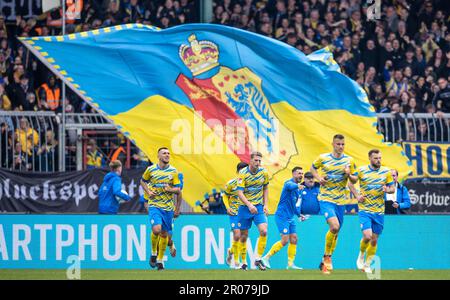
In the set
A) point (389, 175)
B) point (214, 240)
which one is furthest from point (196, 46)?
point (389, 175)

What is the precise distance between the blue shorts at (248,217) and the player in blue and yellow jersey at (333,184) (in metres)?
1.22

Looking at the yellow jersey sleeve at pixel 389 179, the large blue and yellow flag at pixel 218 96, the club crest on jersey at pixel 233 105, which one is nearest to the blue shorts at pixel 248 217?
the yellow jersey sleeve at pixel 389 179

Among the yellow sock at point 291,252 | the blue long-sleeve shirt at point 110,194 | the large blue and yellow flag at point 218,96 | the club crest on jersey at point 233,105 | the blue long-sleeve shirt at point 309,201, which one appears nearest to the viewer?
the yellow sock at point 291,252

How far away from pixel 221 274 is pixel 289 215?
1.98 m

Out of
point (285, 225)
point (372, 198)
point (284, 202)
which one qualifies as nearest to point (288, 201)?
point (284, 202)

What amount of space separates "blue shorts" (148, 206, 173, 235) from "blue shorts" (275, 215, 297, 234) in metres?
2.00

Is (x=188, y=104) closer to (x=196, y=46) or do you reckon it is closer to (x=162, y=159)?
(x=196, y=46)

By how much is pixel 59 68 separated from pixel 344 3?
848 cm

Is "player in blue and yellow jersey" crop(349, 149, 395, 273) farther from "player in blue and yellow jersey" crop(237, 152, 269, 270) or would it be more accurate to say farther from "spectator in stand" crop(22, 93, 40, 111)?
"spectator in stand" crop(22, 93, 40, 111)

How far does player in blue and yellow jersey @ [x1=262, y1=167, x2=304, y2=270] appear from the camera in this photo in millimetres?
21578

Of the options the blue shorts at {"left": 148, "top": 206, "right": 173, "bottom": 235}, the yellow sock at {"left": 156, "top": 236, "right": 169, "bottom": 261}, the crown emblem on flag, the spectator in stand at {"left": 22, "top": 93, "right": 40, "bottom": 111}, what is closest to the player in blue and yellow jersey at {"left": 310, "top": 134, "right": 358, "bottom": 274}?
the blue shorts at {"left": 148, "top": 206, "right": 173, "bottom": 235}

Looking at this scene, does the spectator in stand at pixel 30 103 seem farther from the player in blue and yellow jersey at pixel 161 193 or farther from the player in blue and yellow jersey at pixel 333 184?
the player in blue and yellow jersey at pixel 333 184

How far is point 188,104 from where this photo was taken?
25.7m

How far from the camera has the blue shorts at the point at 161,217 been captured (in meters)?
21.2
